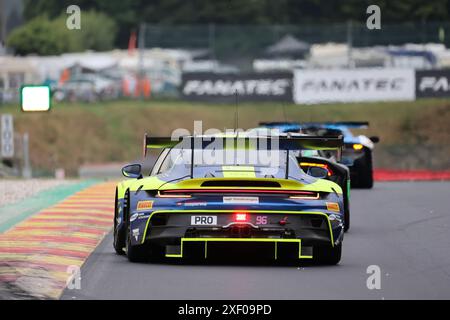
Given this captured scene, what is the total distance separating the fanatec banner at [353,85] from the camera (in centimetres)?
4619

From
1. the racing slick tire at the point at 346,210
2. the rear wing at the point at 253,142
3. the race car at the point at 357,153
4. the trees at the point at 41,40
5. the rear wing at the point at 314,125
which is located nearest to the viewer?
the rear wing at the point at 253,142

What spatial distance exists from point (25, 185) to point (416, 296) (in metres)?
18.7

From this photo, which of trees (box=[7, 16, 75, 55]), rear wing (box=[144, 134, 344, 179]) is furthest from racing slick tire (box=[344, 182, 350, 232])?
trees (box=[7, 16, 75, 55])

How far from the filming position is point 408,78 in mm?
46188

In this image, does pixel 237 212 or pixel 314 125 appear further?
pixel 314 125

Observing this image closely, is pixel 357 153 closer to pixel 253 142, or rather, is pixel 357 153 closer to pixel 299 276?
pixel 253 142

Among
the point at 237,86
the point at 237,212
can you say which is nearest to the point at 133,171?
the point at 237,212

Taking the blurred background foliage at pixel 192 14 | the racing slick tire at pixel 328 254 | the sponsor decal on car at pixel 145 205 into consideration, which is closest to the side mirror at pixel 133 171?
the sponsor decal on car at pixel 145 205

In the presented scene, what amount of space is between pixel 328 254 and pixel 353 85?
111ft

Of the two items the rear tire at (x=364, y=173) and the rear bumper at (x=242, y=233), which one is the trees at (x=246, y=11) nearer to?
the rear tire at (x=364, y=173)

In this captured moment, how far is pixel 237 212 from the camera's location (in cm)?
1239

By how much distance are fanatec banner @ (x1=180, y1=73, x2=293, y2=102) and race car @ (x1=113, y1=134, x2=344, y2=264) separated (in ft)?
111

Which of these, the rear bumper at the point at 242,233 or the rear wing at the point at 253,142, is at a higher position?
the rear wing at the point at 253,142

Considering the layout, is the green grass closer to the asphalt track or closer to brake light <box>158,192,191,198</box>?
the asphalt track
